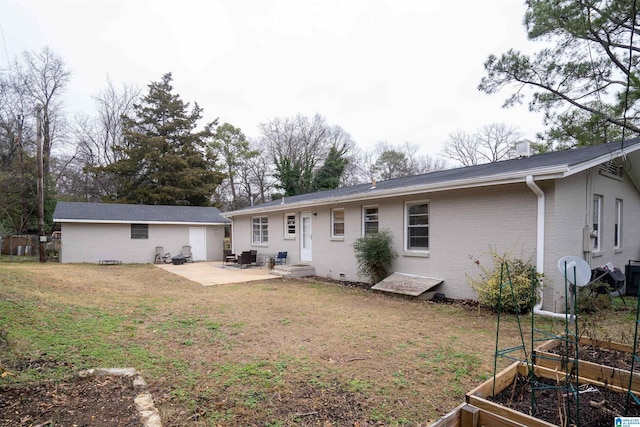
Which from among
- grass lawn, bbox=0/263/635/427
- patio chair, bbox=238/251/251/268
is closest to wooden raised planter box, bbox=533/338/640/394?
grass lawn, bbox=0/263/635/427

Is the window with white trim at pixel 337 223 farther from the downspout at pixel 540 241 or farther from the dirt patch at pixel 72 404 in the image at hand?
the dirt patch at pixel 72 404

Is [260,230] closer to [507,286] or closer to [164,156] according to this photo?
[507,286]

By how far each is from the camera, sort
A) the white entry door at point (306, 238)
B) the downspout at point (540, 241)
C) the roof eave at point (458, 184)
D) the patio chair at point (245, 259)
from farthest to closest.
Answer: the patio chair at point (245, 259) → the white entry door at point (306, 238) → the downspout at point (540, 241) → the roof eave at point (458, 184)

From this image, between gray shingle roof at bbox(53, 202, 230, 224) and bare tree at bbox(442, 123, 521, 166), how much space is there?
21.5 meters

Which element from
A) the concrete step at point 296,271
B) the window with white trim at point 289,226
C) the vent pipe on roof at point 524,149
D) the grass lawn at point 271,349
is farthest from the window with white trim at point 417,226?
the window with white trim at point 289,226

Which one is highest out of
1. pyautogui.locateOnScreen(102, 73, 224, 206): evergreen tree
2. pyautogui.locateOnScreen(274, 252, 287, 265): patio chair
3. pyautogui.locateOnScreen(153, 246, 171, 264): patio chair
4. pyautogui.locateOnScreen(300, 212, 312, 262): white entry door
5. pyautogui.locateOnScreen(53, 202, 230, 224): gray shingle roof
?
pyautogui.locateOnScreen(102, 73, 224, 206): evergreen tree

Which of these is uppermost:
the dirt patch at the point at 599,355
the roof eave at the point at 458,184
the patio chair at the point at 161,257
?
the roof eave at the point at 458,184

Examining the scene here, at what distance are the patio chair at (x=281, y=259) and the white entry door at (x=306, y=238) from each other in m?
1.04

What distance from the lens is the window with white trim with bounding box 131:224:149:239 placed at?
1814 centimetres

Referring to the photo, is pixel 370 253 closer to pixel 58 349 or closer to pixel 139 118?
pixel 58 349

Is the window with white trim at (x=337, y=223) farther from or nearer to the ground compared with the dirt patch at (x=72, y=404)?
farther from the ground

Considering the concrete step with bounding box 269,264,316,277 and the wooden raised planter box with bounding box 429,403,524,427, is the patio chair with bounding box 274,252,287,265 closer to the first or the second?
the concrete step with bounding box 269,264,316,277

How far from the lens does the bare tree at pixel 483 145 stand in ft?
87.7

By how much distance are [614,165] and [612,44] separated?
17.4 ft
